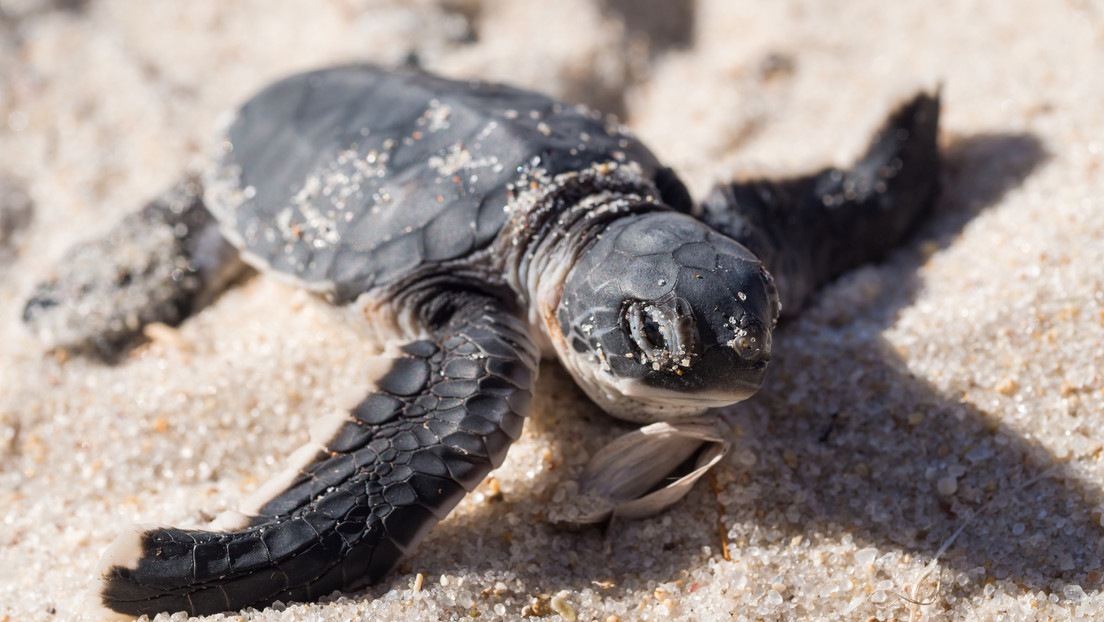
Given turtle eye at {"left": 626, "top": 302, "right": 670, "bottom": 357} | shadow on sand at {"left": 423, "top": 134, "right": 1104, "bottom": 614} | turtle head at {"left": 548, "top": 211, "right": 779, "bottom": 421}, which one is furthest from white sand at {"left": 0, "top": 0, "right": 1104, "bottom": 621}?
turtle eye at {"left": 626, "top": 302, "right": 670, "bottom": 357}

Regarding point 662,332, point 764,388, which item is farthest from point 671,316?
point 764,388

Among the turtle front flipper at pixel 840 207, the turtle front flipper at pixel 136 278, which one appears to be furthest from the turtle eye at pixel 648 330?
the turtle front flipper at pixel 136 278

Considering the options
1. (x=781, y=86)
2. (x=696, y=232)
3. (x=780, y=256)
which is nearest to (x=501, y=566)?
(x=696, y=232)

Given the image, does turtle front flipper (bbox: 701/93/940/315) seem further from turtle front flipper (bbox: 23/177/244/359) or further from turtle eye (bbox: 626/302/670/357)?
turtle front flipper (bbox: 23/177/244/359)

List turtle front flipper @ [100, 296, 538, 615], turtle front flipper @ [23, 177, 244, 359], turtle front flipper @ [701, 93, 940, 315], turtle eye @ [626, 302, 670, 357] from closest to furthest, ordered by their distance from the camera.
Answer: turtle front flipper @ [100, 296, 538, 615]
turtle eye @ [626, 302, 670, 357]
turtle front flipper @ [701, 93, 940, 315]
turtle front flipper @ [23, 177, 244, 359]

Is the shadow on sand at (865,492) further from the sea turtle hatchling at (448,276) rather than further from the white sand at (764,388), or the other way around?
the sea turtle hatchling at (448,276)

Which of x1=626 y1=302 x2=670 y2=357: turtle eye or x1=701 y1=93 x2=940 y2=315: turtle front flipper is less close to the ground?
x1=626 y1=302 x2=670 y2=357: turtle eye

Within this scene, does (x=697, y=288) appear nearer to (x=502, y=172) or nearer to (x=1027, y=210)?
(x=502, y=172)

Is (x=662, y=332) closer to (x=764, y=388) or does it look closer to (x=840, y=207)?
(x=764, y=388)
